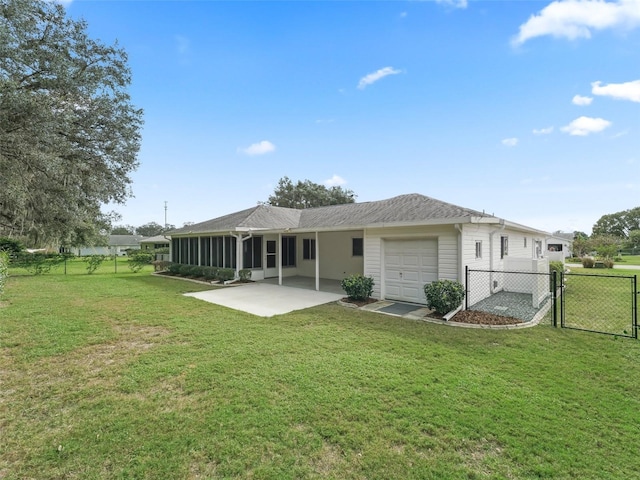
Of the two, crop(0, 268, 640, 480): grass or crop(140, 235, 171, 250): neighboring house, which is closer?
crop(0, 268, 640, 480): grass

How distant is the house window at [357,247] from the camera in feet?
44.9

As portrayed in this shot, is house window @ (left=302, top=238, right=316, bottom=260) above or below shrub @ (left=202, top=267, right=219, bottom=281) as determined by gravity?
above

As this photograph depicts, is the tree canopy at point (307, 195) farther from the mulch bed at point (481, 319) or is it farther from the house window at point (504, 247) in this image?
the mulch bed at point (481, 319)

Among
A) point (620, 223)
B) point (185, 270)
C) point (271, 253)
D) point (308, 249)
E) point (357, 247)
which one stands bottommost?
point (185, 270)

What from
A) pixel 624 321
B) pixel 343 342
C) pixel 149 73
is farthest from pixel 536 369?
pixel 149 73

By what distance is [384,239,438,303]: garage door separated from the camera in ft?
28.4

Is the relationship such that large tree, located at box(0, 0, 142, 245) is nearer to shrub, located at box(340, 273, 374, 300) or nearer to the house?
the house

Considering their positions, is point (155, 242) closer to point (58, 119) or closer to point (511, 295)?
point (58, 119)

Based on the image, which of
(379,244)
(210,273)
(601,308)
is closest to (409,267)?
(379,244)

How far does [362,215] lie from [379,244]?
8.95ft

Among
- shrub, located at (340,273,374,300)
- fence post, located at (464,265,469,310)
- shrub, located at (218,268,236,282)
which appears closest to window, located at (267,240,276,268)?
shrub, located at (218,268,236,282)

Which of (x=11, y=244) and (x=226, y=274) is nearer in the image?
(x=226, y=274)

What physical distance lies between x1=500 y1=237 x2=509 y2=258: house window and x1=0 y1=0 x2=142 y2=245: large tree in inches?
581

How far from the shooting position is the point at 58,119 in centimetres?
853
